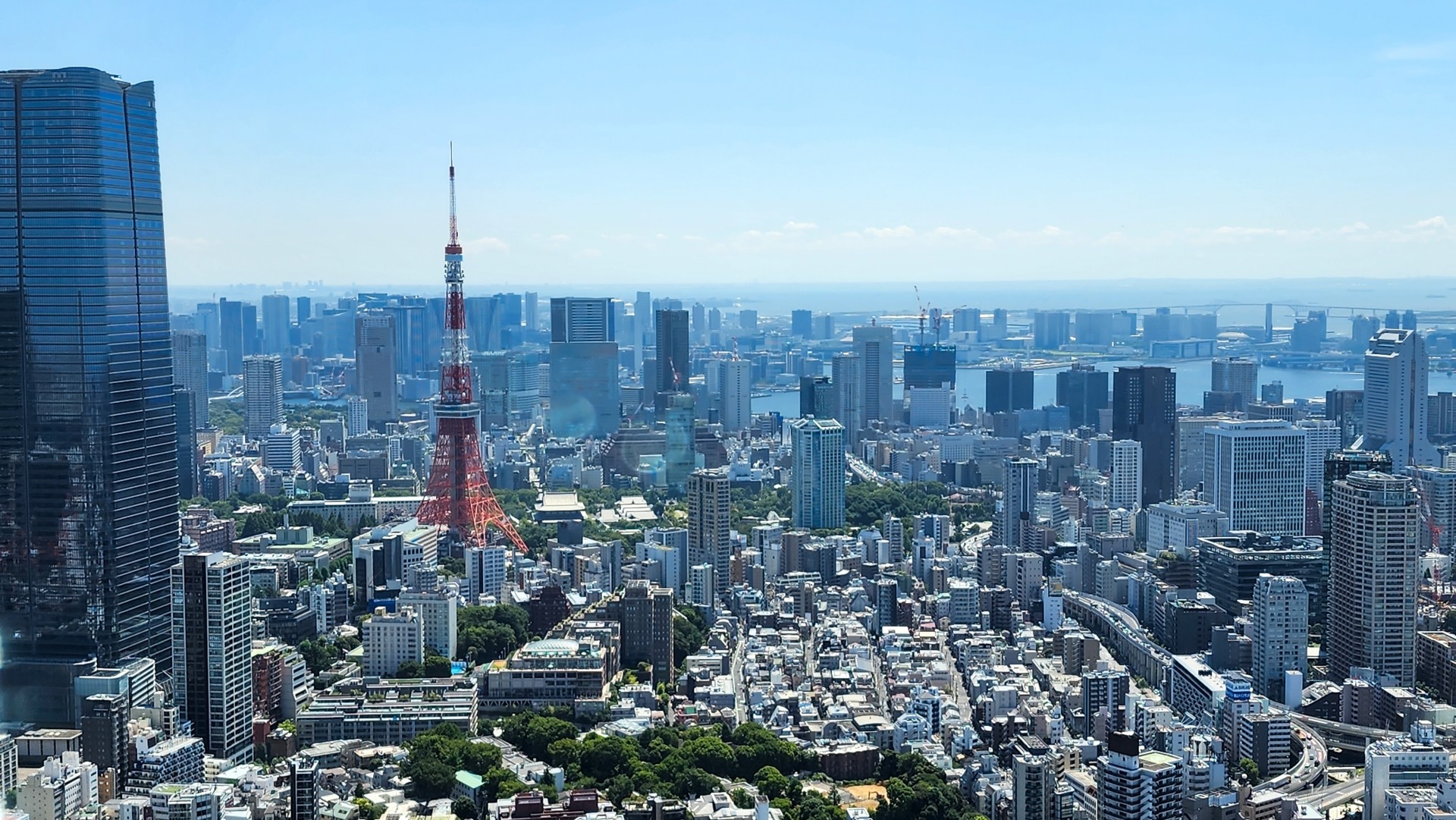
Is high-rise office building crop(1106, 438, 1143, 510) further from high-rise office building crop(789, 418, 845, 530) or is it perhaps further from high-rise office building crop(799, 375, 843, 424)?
high-rise office building crop(799, 375, 843, 424)

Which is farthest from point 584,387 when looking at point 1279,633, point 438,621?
point 1279,633

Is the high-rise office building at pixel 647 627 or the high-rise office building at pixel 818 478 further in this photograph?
the high-rise office building at pixel 818 478

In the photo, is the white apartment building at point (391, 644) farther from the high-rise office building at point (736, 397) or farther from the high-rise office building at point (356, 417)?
the high-rise office building at point (736, 397)

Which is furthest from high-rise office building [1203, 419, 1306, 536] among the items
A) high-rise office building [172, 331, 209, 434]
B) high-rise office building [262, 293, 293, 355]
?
high-rise office building [262, 293, 293, 355]

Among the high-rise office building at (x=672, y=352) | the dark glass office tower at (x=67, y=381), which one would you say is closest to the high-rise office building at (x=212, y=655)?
the dark glass office tower at (x=67, y=381)

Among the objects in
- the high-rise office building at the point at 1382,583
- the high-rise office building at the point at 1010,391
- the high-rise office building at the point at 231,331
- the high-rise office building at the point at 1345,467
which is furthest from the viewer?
the high-rise office building at the point at 231,331

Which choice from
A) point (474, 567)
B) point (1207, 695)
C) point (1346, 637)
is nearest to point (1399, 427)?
point (1346, 637)

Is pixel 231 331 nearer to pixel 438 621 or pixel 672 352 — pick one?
pixel 672 352
